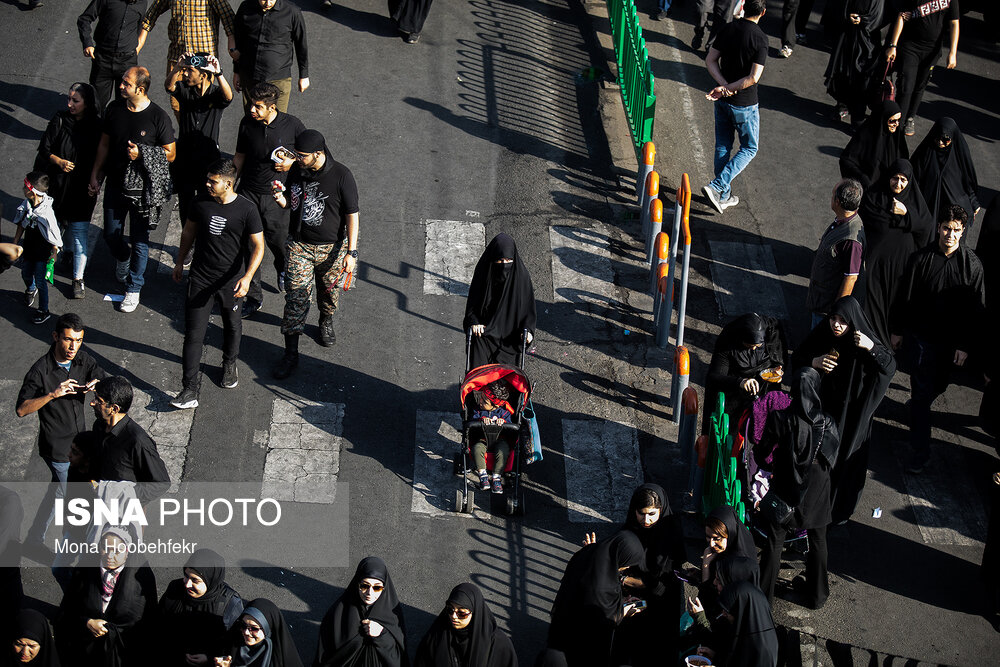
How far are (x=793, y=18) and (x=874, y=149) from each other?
450cm

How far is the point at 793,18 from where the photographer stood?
14.3 meters

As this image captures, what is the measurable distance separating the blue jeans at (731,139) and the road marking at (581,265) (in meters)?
1.37

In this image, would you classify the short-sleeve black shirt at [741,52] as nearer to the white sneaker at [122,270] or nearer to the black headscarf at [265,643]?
the white sneaker at [122,270]

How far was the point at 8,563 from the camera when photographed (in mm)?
6613

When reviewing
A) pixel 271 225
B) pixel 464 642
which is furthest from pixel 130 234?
pixel 464 642

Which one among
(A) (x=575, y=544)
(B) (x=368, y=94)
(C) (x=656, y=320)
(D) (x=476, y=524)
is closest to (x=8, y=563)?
(D) (x=476, y=524)

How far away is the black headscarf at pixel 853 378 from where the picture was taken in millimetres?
8125

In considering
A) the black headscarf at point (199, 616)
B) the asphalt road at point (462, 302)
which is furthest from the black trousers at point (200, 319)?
the black headscarf at point (199, 616)

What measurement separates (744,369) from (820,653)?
207cm

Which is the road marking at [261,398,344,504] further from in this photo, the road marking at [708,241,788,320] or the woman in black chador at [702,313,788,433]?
the road marking at [708,241,788,320]

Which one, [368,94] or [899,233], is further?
[368,94]

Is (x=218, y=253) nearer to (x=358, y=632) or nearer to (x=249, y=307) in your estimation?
(x=249, y=307)

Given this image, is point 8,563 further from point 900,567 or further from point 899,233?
point 899,233

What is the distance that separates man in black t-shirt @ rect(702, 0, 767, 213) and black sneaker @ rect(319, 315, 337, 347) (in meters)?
4.27
